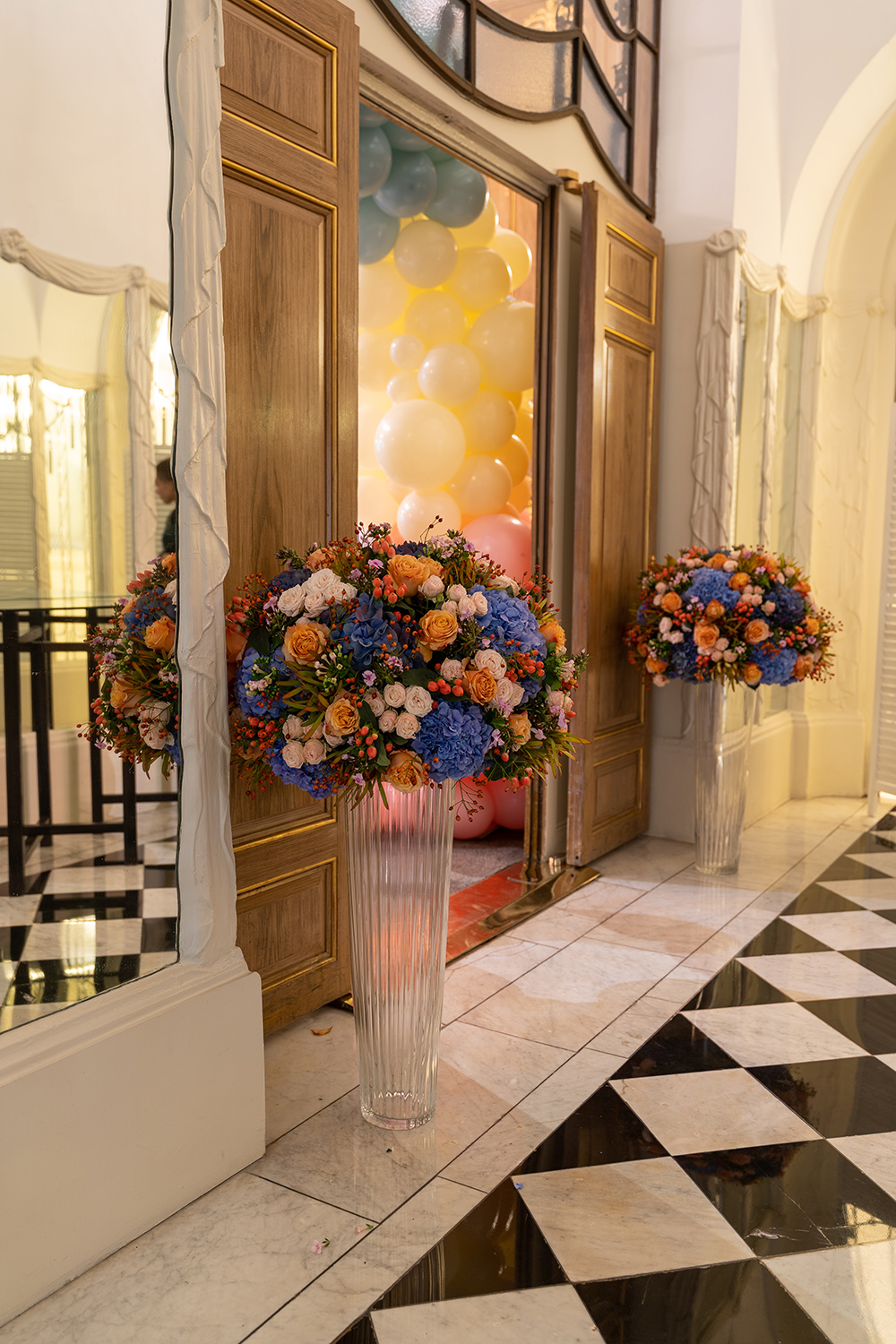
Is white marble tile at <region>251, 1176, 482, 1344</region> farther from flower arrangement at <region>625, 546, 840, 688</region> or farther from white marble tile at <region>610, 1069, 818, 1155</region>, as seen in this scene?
flower arrangement at <region>625, 546, 840, 688</region>

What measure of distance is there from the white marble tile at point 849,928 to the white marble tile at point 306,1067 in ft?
5.68

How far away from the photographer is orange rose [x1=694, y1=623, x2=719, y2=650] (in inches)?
157

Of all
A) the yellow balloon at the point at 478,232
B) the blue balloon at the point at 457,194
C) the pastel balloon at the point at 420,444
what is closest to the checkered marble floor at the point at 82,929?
the pastel balloon at the point at 420,444

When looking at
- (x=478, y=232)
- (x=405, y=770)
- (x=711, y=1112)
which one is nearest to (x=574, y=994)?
(x=711, y=1112)

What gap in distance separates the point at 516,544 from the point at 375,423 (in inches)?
36.3

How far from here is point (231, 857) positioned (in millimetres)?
2191

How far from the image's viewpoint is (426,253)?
445 cm

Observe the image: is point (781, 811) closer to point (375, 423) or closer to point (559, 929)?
point (559, 929)

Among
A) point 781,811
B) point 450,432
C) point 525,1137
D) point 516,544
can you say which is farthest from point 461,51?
point 781,811

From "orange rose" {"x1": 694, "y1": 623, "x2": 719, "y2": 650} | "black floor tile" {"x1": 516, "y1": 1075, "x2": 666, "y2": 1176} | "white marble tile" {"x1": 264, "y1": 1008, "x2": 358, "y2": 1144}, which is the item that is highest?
"orange rose" {"x1": 694, "y1": 623, "x2": 719, "y2": 650}

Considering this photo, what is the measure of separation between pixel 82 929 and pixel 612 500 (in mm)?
3052

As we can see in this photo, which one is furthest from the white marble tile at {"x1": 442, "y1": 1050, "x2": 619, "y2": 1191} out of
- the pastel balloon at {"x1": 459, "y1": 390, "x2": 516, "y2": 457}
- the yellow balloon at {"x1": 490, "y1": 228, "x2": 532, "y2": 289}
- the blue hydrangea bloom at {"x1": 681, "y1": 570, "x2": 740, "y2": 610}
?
the yellow balloon at {"x1": 490, "y1": 228, "x2": 532, "y2": 289}

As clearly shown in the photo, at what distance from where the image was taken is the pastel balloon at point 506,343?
4.52 metres

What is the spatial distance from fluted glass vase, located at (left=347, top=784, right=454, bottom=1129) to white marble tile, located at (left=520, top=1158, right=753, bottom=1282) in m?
0.35
